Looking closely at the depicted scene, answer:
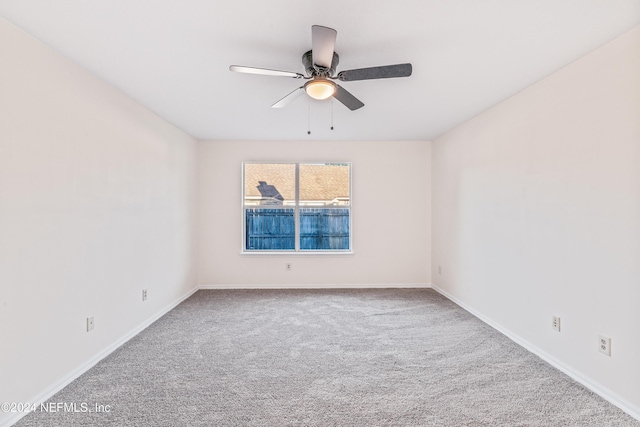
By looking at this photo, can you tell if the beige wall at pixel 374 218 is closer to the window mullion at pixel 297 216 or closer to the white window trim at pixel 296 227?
the white window trim at pixel 296 227

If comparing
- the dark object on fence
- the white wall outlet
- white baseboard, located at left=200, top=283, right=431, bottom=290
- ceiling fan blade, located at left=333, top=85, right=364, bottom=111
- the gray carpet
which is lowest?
the gray carpet

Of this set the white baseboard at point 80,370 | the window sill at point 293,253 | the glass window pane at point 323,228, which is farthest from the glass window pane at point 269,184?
the white baseboard at point 80,370

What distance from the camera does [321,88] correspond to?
1995 millimetres

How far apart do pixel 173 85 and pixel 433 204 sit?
377cm

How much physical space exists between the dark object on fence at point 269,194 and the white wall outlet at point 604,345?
3880mm

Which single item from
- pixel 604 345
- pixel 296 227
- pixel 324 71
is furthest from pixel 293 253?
pixel 604 345

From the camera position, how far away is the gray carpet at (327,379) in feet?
5.74

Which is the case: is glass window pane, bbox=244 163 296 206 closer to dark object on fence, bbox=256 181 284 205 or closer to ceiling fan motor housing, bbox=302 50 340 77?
dark object on fence, bbox=256 181 284 205

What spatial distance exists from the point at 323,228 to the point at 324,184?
72cm

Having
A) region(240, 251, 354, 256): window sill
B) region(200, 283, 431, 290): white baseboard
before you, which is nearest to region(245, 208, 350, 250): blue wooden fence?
region(240, 251, 354, 256): window sill

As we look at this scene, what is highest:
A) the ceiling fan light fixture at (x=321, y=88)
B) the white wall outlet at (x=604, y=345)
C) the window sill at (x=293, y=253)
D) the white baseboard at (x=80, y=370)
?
the ceiling fan light fixture at (x=321, y=88)

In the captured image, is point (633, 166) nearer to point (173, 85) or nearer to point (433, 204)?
point (433, 204)

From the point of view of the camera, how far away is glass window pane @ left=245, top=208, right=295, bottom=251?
4699 millimetres

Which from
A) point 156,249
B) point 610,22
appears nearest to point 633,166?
point 610,22
